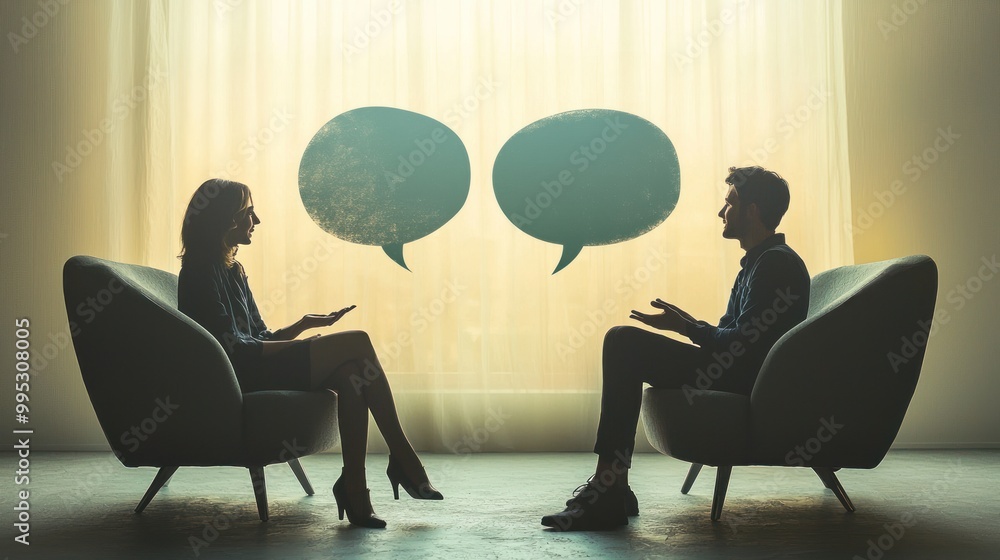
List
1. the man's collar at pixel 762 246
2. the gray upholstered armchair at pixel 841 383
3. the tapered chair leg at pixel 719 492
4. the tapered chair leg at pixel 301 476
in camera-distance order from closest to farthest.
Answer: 1. the gray upholstered armchair at pixel 841 383
2. the tapered chair leg at pixel 719 492
3. the man's collar at pixel 762 246
4. the tapered chair leg at pixel 301 476

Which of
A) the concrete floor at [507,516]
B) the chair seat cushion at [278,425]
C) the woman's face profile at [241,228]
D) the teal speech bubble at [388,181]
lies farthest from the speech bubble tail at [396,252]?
the chair seat cushion at [278,425]

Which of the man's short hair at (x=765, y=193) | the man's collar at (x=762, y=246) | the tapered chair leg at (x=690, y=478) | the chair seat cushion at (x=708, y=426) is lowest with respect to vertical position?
the tapered chair leg at (x=690, y=478)

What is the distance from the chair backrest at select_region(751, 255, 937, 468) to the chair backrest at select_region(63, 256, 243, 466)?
1.47 meters

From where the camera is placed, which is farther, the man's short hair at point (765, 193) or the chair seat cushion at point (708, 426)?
the man's short hair at point (765, 193)

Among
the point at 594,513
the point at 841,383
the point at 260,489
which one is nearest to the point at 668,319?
the point at 841,383

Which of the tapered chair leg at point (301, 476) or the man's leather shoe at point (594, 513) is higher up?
the man's leather shoe at point (594, 513)

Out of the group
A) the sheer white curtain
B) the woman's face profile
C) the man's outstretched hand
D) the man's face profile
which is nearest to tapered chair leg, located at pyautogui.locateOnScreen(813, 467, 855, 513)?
the man's outstretched hand

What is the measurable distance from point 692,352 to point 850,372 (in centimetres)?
43

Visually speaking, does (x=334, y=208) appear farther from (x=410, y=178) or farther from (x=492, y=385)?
(x=492, y=385)

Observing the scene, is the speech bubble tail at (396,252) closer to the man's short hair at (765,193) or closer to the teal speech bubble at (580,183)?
the teal speech bubble at (580,183)

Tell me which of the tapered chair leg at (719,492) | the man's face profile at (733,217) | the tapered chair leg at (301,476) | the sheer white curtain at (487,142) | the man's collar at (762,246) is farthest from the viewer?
the sheer white curtain at (487,142)

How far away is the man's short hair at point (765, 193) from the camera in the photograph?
2.37 meters

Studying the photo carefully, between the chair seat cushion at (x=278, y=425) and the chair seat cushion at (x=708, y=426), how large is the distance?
1016mm

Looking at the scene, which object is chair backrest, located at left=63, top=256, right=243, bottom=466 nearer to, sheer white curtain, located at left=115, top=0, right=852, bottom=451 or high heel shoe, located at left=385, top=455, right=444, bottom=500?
high heel shoe, located at left=385, top=455, right=444, bottom=500
